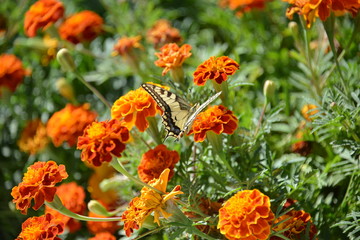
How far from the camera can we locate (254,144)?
1116mm

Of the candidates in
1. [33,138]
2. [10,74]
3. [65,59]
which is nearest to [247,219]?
[65,59]

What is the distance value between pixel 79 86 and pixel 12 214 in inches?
23.1

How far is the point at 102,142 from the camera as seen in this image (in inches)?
38.5

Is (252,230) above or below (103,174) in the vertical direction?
above

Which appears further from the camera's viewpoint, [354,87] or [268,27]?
[268,27]

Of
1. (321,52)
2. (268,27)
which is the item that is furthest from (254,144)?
(268,27)

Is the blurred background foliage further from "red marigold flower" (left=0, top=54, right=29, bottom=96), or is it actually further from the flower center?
the flower center

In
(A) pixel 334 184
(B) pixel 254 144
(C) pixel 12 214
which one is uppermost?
(B) pixel 254 144

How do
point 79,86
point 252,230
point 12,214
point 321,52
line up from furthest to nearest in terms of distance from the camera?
point 79,86, point 12,214, point 321,52, point 252,230

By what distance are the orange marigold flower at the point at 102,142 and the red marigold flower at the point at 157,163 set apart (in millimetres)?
102

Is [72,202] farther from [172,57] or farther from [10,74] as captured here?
[10,74]

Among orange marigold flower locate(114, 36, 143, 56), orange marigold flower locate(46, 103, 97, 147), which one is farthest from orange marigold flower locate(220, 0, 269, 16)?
orange marigold flower locate(46, 103, 97, 147)

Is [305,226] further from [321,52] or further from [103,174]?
[103,174]

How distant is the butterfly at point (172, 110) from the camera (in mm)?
1015
